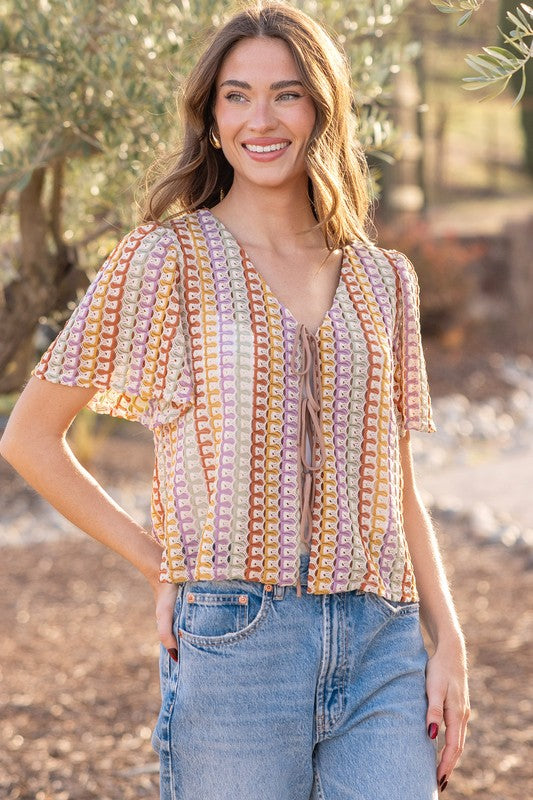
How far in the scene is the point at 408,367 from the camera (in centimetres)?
233

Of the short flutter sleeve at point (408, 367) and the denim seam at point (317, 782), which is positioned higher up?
the short flutter sleeve at point (408, 367)

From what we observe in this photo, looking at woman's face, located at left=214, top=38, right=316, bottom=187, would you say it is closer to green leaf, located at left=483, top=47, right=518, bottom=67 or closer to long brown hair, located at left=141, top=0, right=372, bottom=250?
long brown hair, located at left=141, top=0, right=372, bottom=250

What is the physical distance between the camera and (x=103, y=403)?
218cm

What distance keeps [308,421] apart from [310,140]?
1.85ft

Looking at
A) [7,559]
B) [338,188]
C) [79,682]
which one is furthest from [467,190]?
[338,188]

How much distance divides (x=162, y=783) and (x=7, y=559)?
5.22m

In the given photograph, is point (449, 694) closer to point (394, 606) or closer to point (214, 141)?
point (394, 606)

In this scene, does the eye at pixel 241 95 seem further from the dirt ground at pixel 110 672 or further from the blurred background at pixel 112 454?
the dirt ground at pixel 110 672

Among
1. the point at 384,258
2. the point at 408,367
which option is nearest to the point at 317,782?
the point at 408,367

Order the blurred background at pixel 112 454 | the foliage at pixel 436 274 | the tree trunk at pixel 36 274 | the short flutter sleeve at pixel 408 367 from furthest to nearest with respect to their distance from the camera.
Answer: the foliage at pixel 436 274 < the tree trunk at pixel 36 274 < the blurred background at pixel 112 454 < the short flutter sleeve at pixel 408 367

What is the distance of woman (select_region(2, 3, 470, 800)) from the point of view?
6.57 ft

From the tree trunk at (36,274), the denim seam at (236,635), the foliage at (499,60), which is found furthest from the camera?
the tree trunk at (36,274)

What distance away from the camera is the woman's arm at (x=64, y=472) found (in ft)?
6.77

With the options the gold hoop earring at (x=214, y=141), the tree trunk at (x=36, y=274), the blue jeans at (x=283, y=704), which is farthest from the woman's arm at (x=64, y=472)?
the tree trunk at (x=36, y=274)
